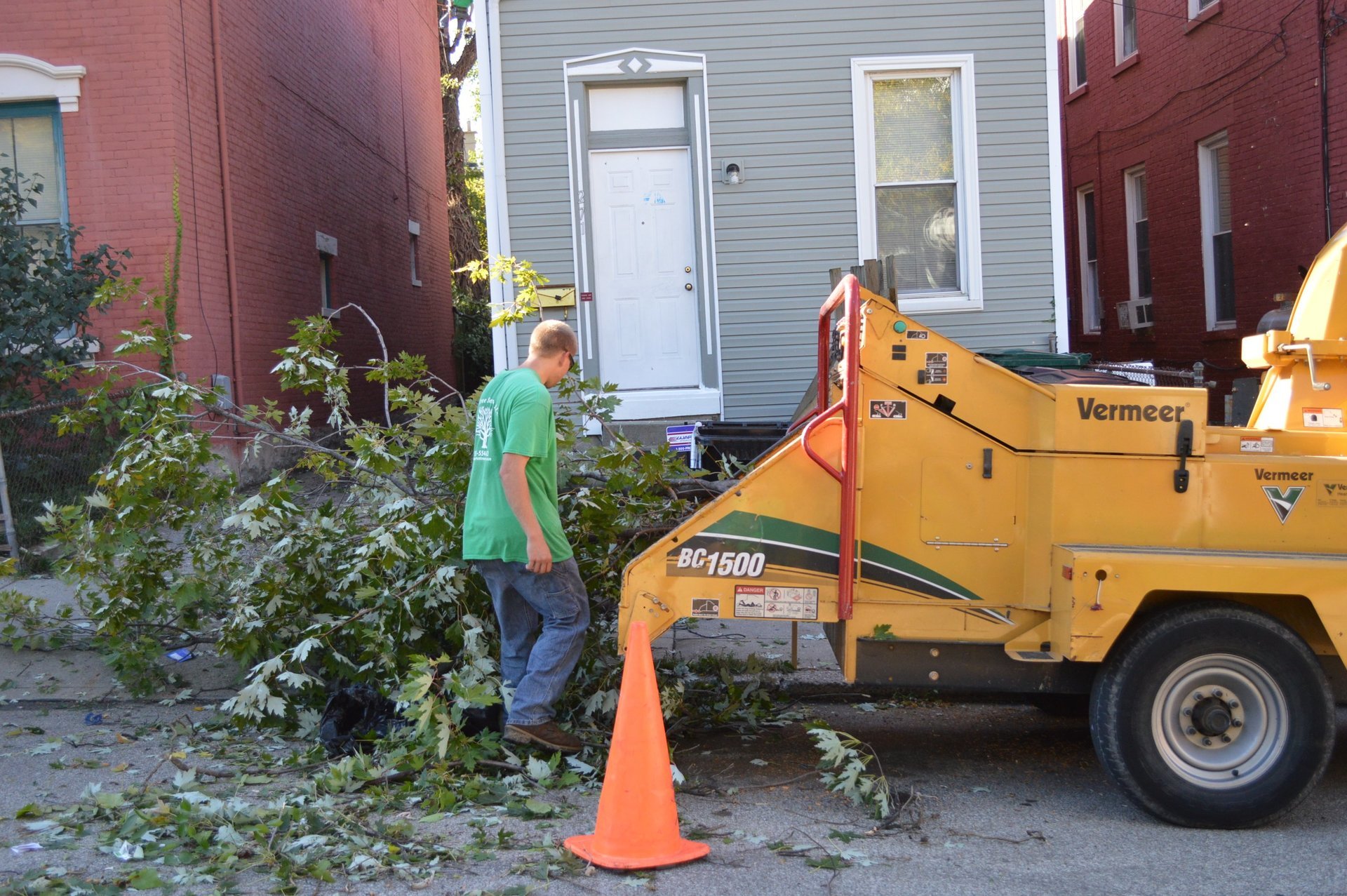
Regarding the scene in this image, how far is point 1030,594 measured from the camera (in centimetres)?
470

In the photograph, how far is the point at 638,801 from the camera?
4.14m

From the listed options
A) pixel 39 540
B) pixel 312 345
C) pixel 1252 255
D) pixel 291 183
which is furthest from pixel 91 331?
pixel 1252 255

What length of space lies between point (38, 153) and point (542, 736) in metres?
9.29

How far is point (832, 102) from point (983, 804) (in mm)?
7523

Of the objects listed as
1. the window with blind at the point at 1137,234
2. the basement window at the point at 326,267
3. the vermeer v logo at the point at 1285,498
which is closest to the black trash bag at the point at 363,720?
the vermeer v logo at the point at 1285,498

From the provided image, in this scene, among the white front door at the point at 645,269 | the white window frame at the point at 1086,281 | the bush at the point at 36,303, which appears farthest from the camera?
the white window frame at the point at 1086,281

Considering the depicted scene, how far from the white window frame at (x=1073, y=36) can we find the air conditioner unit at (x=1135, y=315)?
3854mm

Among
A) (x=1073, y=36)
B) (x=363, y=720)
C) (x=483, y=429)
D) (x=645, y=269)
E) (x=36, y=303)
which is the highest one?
(x=1073, y=36)

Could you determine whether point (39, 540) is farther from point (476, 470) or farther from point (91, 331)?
point (476, 470)

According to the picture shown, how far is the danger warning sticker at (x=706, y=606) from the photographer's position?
4.82 meters

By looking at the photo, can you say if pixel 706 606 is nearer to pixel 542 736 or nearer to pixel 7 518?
pixel 542 736

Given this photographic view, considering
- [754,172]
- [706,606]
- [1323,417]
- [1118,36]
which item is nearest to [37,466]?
[754,172]

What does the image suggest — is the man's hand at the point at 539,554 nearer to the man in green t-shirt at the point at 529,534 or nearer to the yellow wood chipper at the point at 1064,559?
the man in green t-shirt at the point at 529,534

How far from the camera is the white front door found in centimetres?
1066
